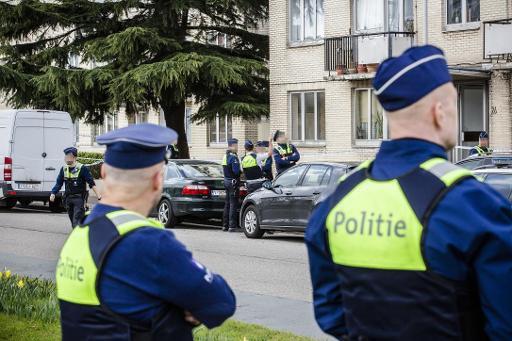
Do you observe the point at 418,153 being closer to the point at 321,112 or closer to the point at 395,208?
the point at 395,208

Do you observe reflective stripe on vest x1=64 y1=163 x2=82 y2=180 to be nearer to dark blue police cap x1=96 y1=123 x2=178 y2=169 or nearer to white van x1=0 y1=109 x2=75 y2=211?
white van x1=0 y1=109 x2=75 y2=211

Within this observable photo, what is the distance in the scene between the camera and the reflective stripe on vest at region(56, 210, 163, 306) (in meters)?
3.49

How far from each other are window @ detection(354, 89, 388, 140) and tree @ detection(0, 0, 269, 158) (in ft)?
9.61

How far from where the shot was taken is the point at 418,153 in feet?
10.4

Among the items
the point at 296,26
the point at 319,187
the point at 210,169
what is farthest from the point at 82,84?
the point at 319,187

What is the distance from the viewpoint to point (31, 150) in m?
A: 26.5

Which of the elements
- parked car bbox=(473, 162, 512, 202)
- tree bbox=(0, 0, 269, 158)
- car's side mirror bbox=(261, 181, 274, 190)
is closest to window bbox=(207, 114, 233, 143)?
tree bbox=(0, 0, 269, 158)

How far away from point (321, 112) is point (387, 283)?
1089 inches

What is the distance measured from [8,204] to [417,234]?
85.2 ft

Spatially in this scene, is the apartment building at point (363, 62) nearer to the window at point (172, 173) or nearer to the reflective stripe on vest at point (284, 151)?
the reflective stripe on vest at point (284, 151)

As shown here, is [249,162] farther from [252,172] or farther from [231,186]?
[231,186]

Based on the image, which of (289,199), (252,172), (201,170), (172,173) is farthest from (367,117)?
(289,199)

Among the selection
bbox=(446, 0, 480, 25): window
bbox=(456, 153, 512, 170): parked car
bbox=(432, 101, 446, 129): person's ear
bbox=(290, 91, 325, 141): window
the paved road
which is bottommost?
the paved road

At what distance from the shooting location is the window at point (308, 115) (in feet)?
100
